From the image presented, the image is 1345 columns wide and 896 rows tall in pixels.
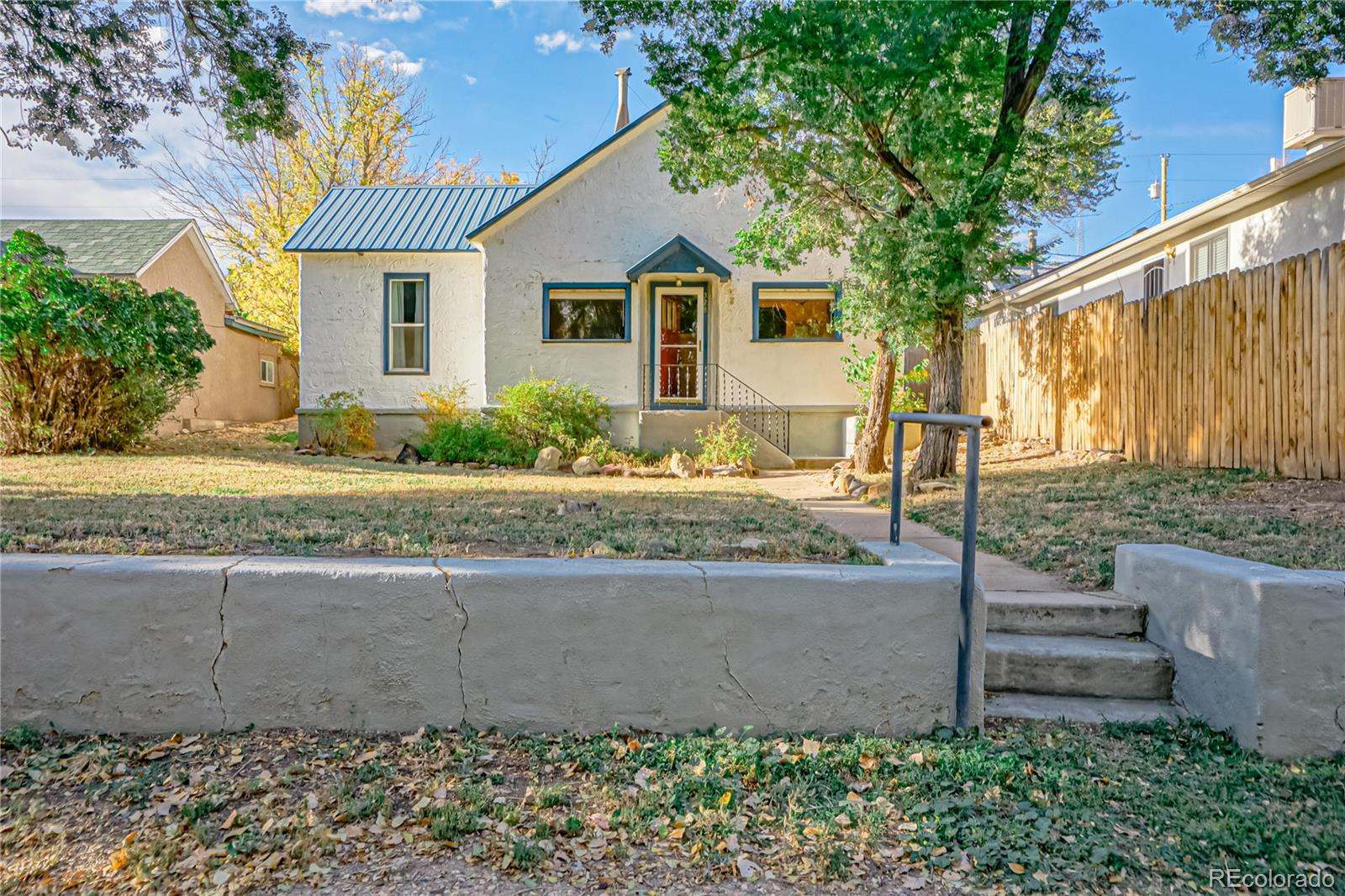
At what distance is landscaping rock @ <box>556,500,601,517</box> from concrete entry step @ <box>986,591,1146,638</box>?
3.08 meters

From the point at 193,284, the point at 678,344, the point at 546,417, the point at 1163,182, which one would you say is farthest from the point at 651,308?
the point at 1163,182

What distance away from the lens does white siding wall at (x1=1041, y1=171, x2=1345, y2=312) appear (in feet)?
30.6

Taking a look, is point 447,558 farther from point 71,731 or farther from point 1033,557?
point 1033,557

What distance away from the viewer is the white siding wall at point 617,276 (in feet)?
45.2

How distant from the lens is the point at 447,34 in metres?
12.9

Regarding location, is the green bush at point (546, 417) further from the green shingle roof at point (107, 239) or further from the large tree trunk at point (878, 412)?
the green shingle roof at point (107, 239)

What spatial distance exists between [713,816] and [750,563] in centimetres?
104

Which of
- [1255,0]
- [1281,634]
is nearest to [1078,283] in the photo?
[1255,0]

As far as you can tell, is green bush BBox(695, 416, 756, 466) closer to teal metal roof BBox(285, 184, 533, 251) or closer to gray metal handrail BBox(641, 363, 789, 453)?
gray metal handrail BBox(641, 363, 789, 453)

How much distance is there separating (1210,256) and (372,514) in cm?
1230

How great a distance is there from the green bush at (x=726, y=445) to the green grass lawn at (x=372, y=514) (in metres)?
1.83

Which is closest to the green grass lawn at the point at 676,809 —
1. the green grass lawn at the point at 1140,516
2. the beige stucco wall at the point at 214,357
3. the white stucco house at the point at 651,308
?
the green grass lawn at the point at 1140,516

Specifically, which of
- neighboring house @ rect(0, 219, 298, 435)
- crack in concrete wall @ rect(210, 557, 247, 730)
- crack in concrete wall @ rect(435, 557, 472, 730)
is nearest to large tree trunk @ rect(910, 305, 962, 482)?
crack in concrete wall @ rect(435, 557, 472, 730)

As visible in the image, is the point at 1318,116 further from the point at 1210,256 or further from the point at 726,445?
the point at 726,445
